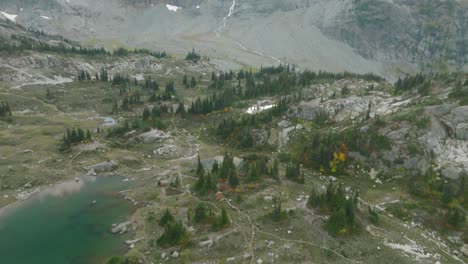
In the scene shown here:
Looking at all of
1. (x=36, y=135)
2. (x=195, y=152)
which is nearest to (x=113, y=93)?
(x=36, y=135)

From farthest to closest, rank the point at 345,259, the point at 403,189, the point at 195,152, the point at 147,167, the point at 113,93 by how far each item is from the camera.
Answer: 1. the point at 113,93
2. the point at 195,152
3. the point at 147,167
4. the point at 403,189
5. the point at 345,259

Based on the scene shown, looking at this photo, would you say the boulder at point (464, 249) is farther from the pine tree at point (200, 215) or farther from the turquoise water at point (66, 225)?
the turquoise water at point (66, 225)

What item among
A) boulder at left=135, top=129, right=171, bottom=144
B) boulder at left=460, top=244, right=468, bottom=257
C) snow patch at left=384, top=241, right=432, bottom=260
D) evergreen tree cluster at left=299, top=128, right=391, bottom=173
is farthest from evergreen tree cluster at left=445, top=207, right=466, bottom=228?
boulder at left=135, top=129, right=171, bottom=144

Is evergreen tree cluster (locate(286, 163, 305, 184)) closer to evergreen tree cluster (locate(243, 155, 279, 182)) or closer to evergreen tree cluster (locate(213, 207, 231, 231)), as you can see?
evergreen tree cluster (locate(243, 155, 279, 182))

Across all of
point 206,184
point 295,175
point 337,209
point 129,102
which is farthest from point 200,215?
point 129,102

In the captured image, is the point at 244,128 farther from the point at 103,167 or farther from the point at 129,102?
the point at 129,102

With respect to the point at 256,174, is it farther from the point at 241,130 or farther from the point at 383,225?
the point at 241,130
